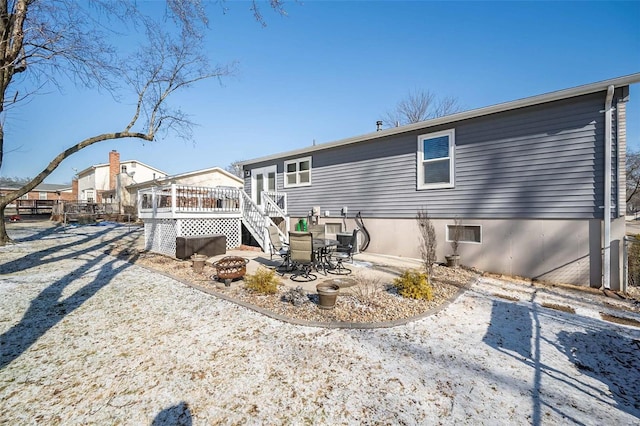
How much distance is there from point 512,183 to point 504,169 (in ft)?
1.37

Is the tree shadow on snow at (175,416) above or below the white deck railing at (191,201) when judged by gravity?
below

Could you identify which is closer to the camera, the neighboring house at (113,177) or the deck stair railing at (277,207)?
the deck stair railing at (277,207)

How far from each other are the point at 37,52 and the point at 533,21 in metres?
16.0

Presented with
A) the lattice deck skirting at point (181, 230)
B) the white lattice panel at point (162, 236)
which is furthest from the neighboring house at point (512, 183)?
the white lattice panel at point (162, 236)

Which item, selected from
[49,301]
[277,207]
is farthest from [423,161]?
[49,301]

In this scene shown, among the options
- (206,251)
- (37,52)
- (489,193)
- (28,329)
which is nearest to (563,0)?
(489,193)

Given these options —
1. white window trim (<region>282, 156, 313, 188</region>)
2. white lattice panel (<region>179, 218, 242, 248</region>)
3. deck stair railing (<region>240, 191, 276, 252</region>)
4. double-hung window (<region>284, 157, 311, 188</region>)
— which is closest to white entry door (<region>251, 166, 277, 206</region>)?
white window trim (<region>282, 156, 313, 188</region>)

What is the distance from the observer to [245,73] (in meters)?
12.6

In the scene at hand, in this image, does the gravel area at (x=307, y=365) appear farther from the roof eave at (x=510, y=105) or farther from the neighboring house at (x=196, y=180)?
the neighboring house at (x=196, y=180)

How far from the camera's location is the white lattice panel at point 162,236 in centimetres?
925

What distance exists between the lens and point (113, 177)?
1180 inches

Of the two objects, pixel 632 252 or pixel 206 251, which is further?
pixel 206 251

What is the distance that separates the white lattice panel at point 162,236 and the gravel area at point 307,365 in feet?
14.4

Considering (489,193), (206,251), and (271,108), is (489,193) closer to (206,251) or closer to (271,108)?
(206,251)
